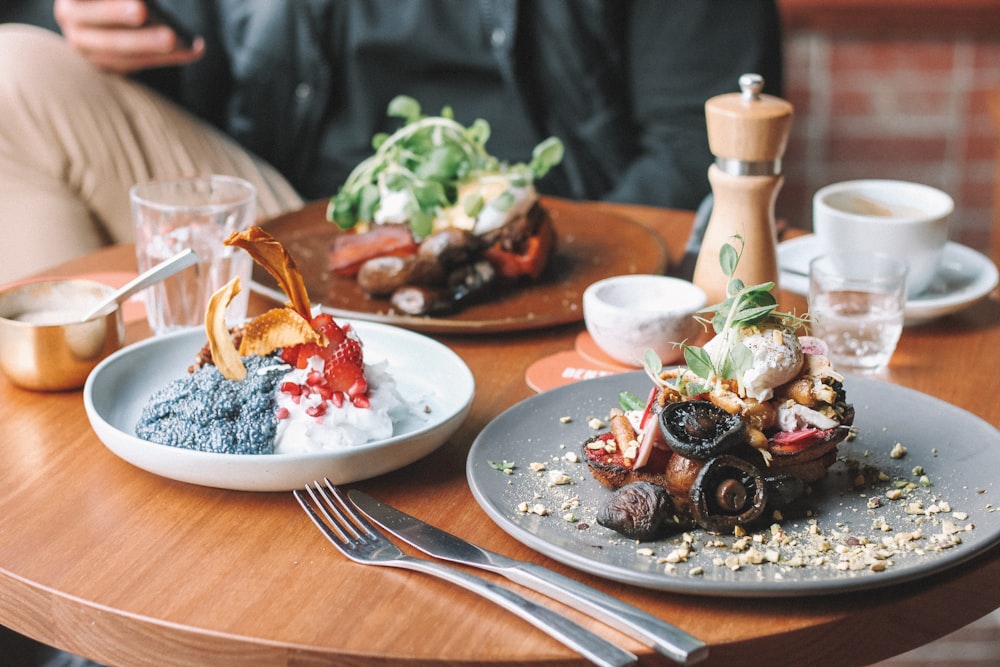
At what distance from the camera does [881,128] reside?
364 centimetres

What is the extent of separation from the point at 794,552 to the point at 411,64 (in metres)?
1.85

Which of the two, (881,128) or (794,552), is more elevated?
(794,552)

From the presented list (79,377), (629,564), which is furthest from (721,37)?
(629,564)

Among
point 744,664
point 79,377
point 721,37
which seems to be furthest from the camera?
point 721,37

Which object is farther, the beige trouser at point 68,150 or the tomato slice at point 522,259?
the beige trouser at point 68,150

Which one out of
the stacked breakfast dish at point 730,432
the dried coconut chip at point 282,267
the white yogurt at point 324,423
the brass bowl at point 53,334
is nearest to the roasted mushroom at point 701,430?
the stacked breakfast dish at point 730,432

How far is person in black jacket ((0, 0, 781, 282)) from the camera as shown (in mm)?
2191

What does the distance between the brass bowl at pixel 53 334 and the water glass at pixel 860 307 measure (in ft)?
2.58

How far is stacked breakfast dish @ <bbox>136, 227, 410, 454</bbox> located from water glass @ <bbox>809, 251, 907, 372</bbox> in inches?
21.3

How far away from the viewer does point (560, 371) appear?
1.29 metres

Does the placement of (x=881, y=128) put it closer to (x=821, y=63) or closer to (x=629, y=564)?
(x=821, y=63)

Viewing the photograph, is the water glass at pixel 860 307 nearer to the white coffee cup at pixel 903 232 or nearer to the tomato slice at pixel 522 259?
the white coffee cup at pixel 903 232

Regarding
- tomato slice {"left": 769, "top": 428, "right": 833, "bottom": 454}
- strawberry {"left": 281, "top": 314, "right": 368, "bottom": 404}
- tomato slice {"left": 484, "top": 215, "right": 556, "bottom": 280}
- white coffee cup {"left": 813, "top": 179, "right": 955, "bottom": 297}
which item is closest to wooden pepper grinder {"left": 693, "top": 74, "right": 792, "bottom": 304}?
white coffee cup {"left": 813, "top": 179, "right": 955, "bottom": 297}

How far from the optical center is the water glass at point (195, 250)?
55.6 inches
